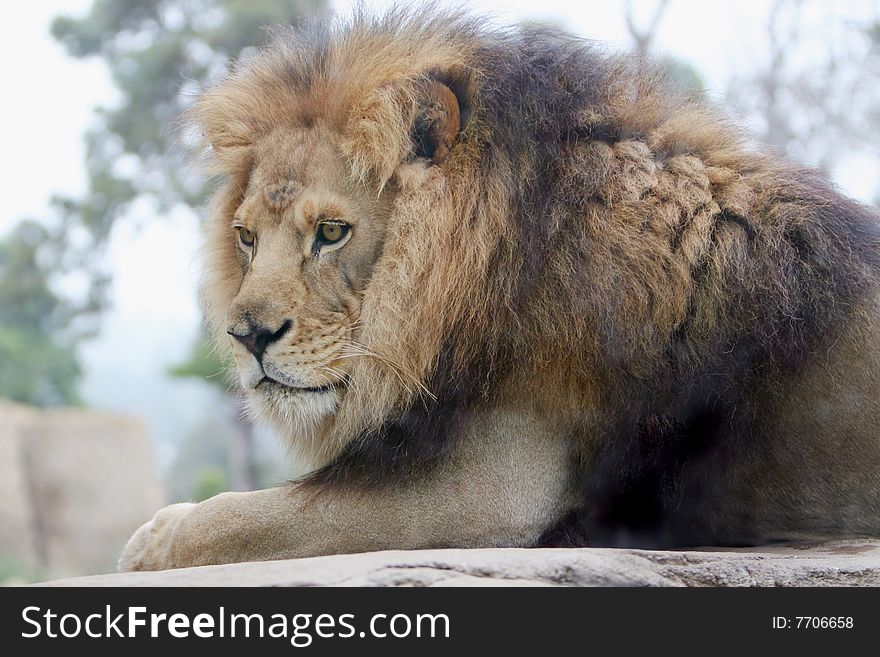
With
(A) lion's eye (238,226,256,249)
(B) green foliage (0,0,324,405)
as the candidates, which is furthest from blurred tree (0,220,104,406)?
(A) lion's eye (238,226,256,249)

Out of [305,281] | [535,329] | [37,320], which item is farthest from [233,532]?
[37,320]

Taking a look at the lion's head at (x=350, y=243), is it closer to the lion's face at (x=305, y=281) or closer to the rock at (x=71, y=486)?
the lion's face at (x=305, y=281)

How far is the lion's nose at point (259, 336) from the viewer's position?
303cm

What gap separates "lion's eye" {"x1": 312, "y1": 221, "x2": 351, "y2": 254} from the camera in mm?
3188

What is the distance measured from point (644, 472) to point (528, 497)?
410 millimetres

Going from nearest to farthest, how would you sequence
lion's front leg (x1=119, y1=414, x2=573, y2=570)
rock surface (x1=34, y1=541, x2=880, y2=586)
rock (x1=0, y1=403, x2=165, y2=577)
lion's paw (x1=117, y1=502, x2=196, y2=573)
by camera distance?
rock surface (x1=34, y1=541, x2=880, y2=586)
lion's front leg (x1=119, y1=414, x2=573, y2=570)
lion's paw (x1=117, y1=502, x2=196, y2=573)
rock (x1=0, y1=403, x2=165, y2=577)

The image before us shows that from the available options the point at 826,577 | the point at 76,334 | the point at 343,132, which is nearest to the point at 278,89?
the point at 343,132

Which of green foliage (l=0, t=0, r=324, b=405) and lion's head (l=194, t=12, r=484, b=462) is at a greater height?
green foliage (l=0, t=0, r=324, b=405)

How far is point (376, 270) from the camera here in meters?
3.18

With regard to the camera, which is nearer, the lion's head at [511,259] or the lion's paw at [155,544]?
the lion's head at [511,259]

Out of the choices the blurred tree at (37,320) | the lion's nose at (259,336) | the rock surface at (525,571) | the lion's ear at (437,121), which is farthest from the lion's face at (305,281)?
the blurred tree at (37,320)

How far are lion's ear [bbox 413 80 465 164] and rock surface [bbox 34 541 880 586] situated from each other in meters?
1.31

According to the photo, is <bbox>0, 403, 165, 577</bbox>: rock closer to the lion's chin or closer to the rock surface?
the lion's chin

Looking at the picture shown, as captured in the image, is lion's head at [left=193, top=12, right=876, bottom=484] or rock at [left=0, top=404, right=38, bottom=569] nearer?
lion's head at [left=193, top=12, right=876, bottom=484]
